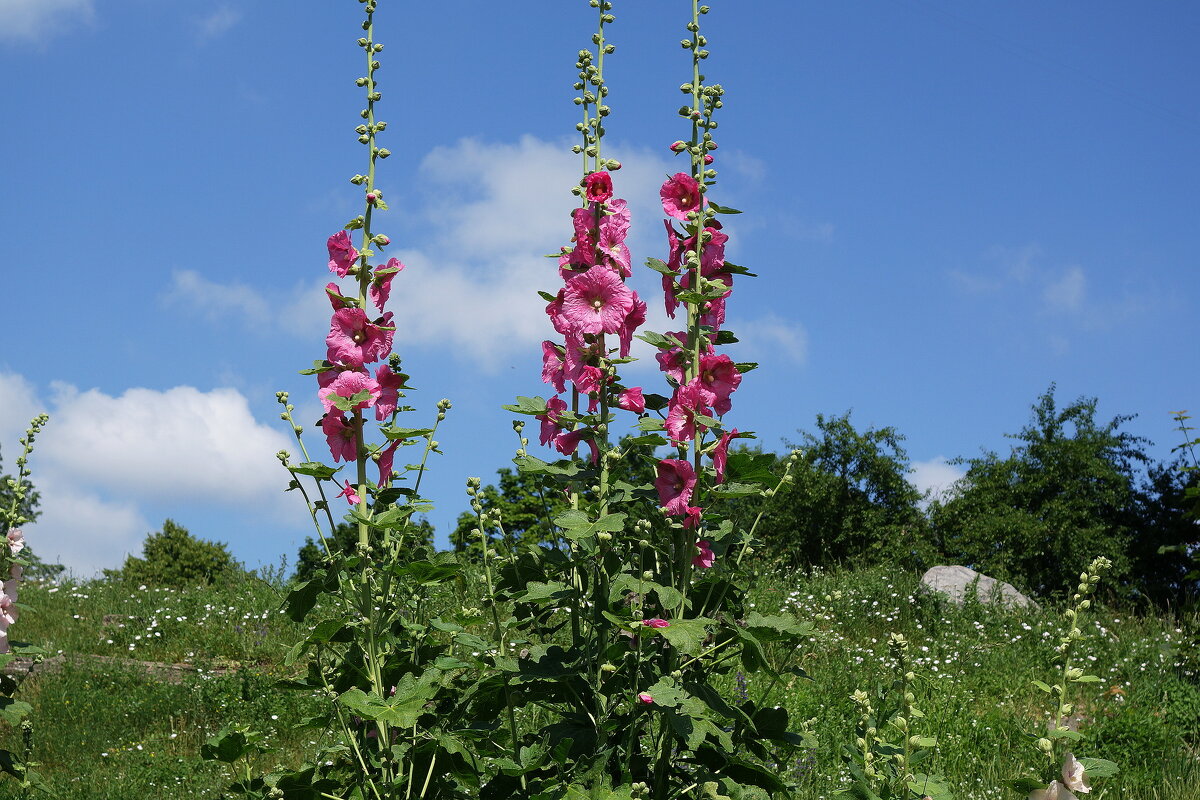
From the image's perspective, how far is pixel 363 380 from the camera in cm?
291

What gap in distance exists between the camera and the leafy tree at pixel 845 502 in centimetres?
1859

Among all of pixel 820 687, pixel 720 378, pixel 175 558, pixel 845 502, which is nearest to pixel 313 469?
pixel 720 378

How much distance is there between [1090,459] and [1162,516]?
7.05ft

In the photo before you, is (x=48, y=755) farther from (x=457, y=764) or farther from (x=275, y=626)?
(x=457, y=764)

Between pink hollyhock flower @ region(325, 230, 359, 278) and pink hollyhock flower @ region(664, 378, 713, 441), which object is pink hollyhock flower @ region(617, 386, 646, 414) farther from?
pink hollyhock flower @ region(325, 230, 359, 278)

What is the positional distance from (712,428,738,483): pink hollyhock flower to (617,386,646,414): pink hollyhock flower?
318 millimetres

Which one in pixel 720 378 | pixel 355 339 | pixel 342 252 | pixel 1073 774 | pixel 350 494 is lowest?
pixel 1073 774

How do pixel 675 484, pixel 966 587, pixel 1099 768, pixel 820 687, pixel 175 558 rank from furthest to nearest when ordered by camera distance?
pixel 175 558 < pixel 966 587 < pixel 820 687 < pixel 675 484 < pixel 1099 768

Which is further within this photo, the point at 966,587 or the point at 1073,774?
the point at 966,587

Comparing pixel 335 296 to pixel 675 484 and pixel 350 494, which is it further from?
pixel 675 484

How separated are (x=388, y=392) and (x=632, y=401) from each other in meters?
0.73

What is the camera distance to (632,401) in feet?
9.57

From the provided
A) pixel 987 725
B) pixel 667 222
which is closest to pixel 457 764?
pixel 667 222

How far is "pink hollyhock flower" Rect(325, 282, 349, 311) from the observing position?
2.99 m
